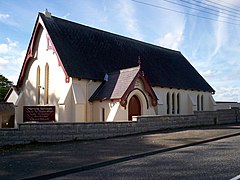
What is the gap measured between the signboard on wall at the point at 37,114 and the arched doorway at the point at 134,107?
6.26 metres

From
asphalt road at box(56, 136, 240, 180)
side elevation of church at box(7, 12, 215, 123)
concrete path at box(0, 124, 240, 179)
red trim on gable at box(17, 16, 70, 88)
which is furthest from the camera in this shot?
red trim on gable at box(17, 16, 70, 88)

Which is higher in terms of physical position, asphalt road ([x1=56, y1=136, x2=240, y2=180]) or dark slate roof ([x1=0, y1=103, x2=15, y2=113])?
dark slate roof ([x1=0, y1=103, x2=15, y2=113])

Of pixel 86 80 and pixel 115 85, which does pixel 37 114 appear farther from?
pixel 115 85

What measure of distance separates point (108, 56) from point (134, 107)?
646 centimetres

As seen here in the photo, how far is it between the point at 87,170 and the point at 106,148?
3.86m

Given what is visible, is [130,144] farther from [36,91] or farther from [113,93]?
[36,91]

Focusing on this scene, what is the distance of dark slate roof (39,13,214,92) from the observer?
→ 78.2 feet

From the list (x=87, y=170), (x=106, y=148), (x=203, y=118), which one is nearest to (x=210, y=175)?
(x=87, y=170)

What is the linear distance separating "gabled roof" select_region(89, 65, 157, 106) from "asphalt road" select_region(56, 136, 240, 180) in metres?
10.4

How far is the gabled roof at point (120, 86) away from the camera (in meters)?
21.7

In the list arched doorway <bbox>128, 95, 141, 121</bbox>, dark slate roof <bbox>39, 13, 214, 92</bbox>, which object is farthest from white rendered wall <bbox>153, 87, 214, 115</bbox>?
arched doorway <bbox>128, 95, 141, 121</bbox>

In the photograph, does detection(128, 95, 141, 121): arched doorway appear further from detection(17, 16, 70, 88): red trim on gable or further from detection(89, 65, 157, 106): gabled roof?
detection(17, 16, 70, 88): red trim on gable

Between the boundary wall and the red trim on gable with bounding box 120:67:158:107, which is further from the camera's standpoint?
the red trim on gable with bounding box 120:67:158:107

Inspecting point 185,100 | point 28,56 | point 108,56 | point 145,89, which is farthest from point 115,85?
point 185,100
